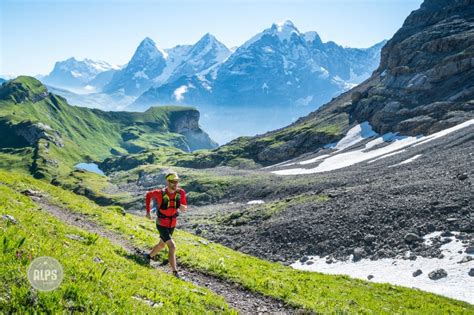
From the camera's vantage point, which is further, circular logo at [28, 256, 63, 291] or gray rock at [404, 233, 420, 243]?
gray rock at [404, 233, 420, 243]

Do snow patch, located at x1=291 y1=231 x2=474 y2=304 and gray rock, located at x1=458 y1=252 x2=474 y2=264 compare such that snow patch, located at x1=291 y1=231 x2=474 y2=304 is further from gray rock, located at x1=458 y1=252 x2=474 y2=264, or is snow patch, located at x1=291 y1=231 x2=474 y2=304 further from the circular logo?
the circular logo

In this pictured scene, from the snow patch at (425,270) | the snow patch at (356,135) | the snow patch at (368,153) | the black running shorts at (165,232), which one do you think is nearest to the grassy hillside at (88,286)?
the black running shorts at (165,232)

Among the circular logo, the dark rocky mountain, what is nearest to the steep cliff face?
the dark rocky mountain

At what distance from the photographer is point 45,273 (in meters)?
8.94

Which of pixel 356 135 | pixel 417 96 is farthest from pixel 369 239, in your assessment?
pixel 417 96

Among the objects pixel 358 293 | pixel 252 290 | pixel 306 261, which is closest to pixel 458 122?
pixel 306 261

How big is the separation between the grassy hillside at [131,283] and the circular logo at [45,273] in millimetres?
200

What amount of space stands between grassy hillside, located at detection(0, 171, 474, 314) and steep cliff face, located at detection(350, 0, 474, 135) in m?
102

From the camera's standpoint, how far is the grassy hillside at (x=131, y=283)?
8.70 meters

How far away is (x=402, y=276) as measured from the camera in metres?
31.0

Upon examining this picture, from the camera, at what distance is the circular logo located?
840 cm

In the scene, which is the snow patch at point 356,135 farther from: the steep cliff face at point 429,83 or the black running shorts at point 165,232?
the black running shorts at point 165,232

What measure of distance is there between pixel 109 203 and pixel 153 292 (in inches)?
5167

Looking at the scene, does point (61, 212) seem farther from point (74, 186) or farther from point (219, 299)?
point (74, 186)
